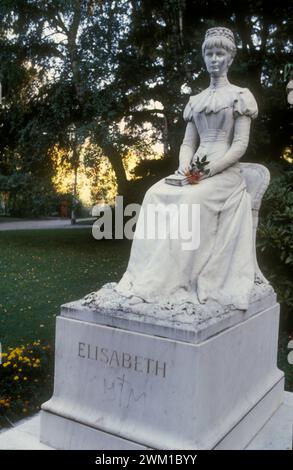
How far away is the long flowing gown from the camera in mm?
3676

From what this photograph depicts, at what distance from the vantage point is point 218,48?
421cm

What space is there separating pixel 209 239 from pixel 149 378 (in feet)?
4.07

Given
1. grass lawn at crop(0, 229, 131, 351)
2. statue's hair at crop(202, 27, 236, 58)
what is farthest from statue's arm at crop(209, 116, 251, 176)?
grass lawn at crop(0, 229, 131, 351)

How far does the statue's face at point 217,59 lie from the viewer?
4238mm

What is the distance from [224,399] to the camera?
354 cm

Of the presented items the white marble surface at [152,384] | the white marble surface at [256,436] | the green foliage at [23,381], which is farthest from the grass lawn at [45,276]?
the white marble surface at [152,384]

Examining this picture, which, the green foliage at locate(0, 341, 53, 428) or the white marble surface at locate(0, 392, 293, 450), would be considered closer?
the white marble surface at locate(0, 392, 293, 450)

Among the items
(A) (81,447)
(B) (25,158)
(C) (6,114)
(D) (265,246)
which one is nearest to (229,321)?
(A) (81,447)

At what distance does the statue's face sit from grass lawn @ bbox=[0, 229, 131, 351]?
387cm

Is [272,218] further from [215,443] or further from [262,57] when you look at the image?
[262,57]

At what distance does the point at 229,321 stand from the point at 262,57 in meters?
9.51

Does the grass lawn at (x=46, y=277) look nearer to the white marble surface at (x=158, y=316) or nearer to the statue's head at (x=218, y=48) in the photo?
the white marble surface at (x=158, y=316)

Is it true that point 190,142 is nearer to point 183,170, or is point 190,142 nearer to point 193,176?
point 183,170

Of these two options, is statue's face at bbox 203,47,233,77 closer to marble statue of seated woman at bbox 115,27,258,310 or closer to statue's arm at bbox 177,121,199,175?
marble statue of seated woman at bbox 115,27,258,310
